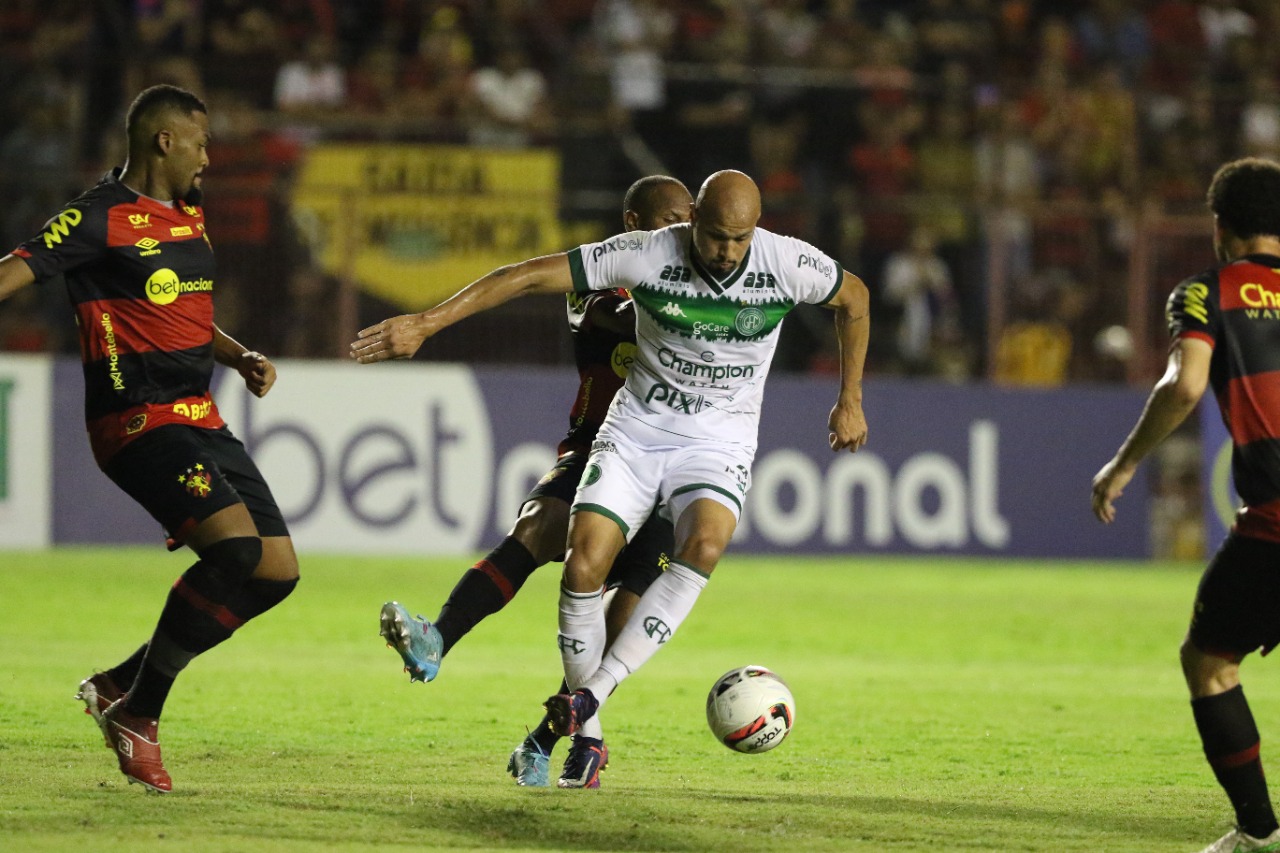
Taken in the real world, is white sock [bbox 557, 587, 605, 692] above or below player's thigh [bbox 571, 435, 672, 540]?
below

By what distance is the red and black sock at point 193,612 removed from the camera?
263 inches

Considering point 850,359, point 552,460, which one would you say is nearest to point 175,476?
point 850,359

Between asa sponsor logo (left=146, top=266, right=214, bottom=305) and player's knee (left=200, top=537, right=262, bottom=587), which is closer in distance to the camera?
player's knee (left=200, top=537, right=262, bottom=587)

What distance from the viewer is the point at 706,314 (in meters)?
7.04

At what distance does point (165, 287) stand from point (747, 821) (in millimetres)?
2895

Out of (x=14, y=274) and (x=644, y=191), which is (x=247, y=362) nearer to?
(x=14, y=274)

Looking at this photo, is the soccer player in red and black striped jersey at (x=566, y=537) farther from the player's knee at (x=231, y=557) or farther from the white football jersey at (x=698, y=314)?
the player's knee at (x=231, y=557)

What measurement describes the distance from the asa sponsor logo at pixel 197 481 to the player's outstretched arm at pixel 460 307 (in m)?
0.71

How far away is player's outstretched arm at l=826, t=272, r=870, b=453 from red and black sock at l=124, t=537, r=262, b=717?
2.35 metres

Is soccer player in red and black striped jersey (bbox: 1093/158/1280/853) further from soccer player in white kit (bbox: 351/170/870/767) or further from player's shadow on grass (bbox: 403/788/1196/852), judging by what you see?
soccer player in white kit (bbox: 351/170/870/767)

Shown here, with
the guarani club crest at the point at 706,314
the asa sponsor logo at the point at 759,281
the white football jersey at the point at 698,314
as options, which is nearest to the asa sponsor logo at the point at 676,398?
the white football jersey at the point at 698,314

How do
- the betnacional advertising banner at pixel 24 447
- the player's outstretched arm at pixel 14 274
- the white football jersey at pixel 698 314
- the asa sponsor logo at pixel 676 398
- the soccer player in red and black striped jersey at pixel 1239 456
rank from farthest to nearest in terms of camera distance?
the betnacional advertising banner at pixel 24 447 < the asa sponsor logo at pixel 676 398 < the white football jersey at pixel 698 314 < the player's outstretched arm at pixel 14 274 < the soccer player in red and black striped jersey at pixel 1239 456

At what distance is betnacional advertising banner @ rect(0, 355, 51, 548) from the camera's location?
16297mm

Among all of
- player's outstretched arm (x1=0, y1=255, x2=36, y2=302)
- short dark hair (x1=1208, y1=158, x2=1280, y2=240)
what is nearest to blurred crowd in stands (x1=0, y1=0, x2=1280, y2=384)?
player's outstretched arm (x1=0, y1=255, x2=36, y2=302)
